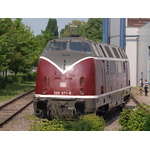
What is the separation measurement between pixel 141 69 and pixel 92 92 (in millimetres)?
31166

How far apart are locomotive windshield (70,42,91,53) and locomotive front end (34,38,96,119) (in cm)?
13

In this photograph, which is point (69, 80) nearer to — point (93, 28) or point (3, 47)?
point (3, 47)

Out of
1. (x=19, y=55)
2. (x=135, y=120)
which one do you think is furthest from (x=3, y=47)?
(x=135, y=120)

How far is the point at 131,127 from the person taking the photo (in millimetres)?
11938

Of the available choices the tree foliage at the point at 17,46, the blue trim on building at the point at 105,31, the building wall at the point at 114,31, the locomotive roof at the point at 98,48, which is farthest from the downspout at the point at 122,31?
the locomotive roof at the point at 98,48

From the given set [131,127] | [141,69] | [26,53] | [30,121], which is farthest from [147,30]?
[131,127]

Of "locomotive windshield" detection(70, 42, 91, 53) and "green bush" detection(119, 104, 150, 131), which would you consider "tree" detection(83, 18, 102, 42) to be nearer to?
"locomotive windshield" detection(70, 42, 91, 53)

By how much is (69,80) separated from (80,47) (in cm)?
162

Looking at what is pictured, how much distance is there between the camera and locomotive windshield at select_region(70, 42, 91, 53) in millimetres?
14570

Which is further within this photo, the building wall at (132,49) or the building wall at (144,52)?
the building wall at (132,49)

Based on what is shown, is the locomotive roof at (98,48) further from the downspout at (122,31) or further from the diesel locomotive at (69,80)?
the downspout at (122,31)

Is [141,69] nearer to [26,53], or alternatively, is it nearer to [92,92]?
[26,53]

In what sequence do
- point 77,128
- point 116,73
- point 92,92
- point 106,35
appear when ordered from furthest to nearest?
1. point 106,35
2. point 116,73
3. point 92,92
4. point 77,128

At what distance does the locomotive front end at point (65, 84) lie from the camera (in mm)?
13750
